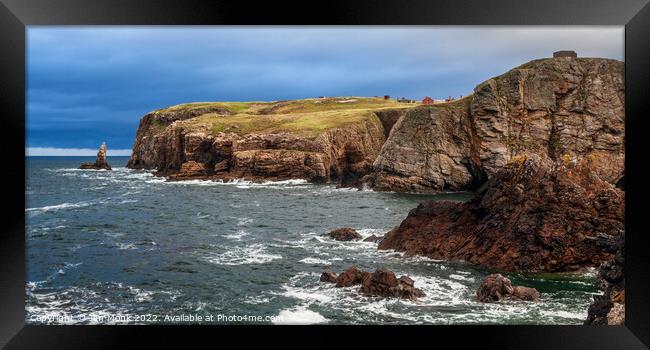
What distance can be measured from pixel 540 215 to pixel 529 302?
14.2ft

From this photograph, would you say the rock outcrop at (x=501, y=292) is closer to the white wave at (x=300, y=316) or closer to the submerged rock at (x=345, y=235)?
the white wave at (x=300, y=316)

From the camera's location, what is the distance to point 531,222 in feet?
45.3

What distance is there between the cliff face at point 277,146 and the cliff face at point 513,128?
31.1ft

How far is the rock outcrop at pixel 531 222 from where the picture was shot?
13.1 meters

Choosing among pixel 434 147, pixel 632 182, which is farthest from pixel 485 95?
pixel 632 182

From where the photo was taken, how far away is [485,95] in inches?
1521

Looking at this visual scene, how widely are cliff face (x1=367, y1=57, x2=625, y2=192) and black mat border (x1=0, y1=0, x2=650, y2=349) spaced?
2566 centimetres

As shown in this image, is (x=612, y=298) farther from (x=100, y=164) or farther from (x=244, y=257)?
(x=100, y=164)

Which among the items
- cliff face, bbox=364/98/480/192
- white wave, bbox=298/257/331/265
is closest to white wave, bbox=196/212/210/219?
white wave, bbox=298/257/331/265

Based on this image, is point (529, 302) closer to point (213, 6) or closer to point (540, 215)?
point (540, 215)

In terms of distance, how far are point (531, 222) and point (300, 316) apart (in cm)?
816

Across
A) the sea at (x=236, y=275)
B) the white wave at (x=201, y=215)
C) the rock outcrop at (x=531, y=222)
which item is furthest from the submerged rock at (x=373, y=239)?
the white wave at (x=201, y=215)

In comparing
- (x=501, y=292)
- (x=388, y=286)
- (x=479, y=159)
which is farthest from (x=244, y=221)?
(x=479, y=159)

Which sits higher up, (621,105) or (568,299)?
(621,105)
